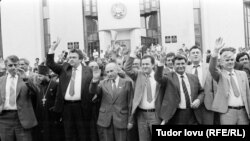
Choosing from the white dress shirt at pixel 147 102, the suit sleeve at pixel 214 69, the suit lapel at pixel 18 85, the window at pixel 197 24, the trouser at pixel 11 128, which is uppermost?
the window at pixel 197 24

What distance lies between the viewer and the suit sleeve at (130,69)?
5.82 meters

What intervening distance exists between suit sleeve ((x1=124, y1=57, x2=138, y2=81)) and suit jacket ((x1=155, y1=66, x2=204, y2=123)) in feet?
3.17

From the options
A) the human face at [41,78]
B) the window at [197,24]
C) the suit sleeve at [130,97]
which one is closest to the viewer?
the suit sleeve at [130,97]

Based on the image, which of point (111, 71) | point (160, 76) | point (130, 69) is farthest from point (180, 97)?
point (130, 69)

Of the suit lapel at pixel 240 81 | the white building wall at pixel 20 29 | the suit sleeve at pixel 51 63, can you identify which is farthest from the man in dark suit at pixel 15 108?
the white building wall at pixel 20 29

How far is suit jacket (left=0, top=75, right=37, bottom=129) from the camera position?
527 cm

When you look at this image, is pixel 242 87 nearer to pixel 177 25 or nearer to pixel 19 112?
pixel 19 112

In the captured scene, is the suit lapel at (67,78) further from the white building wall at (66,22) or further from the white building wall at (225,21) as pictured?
the white building wall at (225,21)

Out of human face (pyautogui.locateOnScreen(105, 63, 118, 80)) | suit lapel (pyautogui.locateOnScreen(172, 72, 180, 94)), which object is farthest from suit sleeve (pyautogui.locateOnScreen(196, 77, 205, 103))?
human face (pyautogui.locateOnScreen(105, 63, 118, 80))

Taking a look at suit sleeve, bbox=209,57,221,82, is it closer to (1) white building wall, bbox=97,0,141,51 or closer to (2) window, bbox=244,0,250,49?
(1) white building wall, bbox=97,0,141,51

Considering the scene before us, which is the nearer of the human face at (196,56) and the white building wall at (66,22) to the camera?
the human face at (196,56)

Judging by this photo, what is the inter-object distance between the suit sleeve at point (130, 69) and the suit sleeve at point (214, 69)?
1.47 meters

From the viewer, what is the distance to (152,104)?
16.6ft

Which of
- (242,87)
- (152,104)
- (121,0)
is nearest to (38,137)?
(152,104)
